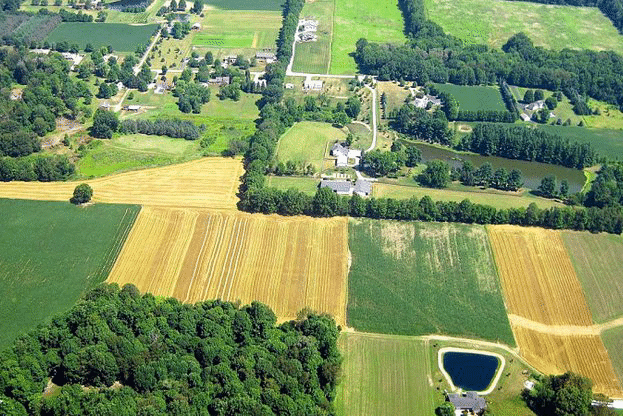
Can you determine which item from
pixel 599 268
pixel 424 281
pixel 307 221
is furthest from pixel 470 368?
pixel 307 221

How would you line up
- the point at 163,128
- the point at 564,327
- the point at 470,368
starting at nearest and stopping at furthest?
the point at 470,368 < the point at 564,327 < the point at 163,128

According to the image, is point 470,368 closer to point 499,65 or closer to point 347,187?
point 347,187

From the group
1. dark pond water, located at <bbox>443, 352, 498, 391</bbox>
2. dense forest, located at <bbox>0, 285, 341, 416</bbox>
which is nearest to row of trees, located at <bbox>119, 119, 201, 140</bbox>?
dense forest, located at <bbox>0, 285, 341, 416</bbox>

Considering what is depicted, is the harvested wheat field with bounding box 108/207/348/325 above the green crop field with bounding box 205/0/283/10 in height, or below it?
above

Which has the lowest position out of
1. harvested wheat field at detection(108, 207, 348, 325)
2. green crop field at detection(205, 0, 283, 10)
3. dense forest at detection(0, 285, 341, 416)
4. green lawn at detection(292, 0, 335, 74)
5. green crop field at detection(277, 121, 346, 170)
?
green crop field at detection(205, 0, 283, 10)

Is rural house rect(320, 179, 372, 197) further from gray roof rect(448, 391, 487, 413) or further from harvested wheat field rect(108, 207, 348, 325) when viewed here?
gray roof rect(448, 391, 487, 413)
